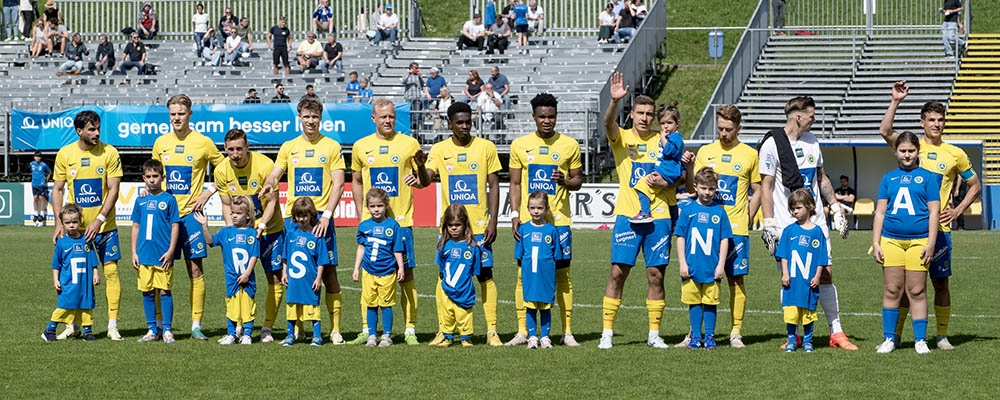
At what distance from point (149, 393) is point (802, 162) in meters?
5.34

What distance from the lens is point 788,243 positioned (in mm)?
9648

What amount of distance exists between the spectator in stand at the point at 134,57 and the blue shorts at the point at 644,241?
2949 cm

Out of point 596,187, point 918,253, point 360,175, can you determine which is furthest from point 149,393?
point 596,187

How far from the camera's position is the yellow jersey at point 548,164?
9.95 m

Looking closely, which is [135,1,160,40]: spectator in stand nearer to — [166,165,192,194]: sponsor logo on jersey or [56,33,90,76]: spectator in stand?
[56,33,90,76]: spectator in stand

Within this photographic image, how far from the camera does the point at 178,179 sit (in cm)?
1063

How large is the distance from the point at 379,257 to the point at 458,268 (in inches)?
24.5

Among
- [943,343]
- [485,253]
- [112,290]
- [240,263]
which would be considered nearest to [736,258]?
[943,343]

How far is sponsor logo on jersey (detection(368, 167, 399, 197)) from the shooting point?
10.2 m

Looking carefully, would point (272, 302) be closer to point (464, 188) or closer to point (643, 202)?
point (464, 188)

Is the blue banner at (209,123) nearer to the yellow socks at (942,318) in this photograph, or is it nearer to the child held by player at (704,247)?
the child held by player at (704,247)

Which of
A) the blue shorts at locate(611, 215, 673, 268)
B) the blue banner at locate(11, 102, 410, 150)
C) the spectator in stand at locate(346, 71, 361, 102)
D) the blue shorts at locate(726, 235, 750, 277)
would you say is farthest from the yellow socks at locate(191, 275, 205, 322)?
the spectator in stand at locate(346, 71, 361, 102)

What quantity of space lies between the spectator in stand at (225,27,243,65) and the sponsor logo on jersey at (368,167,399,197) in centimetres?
2812

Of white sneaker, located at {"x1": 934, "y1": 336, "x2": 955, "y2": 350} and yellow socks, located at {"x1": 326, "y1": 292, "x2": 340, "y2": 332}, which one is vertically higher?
yellow socks, located at {"x1": 326, "y1": 292, "x2": 340, "y2": 332}
